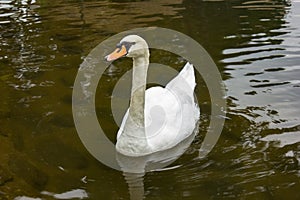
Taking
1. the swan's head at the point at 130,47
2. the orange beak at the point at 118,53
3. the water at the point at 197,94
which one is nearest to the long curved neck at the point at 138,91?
the swan's head at the point at 130,47

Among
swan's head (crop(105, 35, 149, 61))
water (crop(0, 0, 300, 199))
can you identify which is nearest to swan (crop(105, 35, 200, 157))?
swan's head (crop(105, 35, 149, 61))

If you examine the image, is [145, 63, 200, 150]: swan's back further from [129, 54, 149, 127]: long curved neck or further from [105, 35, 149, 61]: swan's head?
[105, 35, 149, 61]: swan's head

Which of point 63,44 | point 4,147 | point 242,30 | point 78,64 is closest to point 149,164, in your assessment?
point 4,147

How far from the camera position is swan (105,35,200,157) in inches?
217

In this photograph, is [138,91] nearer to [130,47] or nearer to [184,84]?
[130,47]

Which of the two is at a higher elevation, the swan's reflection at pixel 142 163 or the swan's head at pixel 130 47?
the swan's head at pixel 130 47

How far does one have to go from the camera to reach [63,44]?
10.5 metres

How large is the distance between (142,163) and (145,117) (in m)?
0.60

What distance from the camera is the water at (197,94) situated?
513 cm

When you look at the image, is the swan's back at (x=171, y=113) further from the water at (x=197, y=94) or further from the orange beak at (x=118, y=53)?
the orange beak at (x=118, y=53)

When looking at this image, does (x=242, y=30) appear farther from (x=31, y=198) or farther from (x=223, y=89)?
(x=31, y=198)

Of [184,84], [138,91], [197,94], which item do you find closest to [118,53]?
[138,91]

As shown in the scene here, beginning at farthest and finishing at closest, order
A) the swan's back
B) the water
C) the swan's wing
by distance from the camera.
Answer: the swan's wing < the swan's back < the water

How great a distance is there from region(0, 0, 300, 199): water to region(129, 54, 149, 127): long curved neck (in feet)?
2.16
